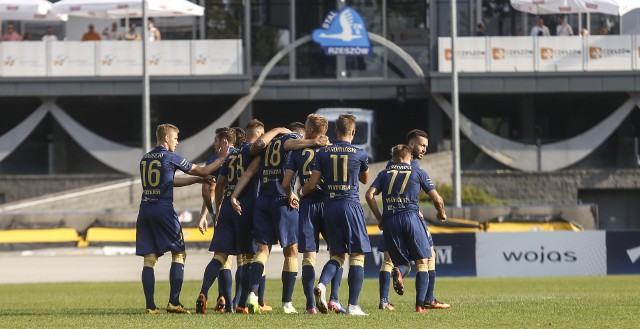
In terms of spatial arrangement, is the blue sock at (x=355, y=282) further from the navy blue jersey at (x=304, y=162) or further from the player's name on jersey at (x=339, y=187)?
the navy blue jersey at (x=304, y=162)

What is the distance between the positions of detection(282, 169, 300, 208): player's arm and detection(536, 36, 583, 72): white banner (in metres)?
30.1

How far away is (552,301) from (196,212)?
17.3m

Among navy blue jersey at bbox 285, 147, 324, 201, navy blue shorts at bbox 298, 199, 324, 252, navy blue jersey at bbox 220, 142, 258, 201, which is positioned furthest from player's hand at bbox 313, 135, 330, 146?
navy blue jersey at bbox 220, 142, 258, 201

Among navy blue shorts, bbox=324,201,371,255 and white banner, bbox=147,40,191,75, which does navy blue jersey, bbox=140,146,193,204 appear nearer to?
navy blue shorts, bbox=324,201,371,255

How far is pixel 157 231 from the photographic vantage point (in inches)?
625

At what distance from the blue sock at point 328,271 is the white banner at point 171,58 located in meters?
30.6

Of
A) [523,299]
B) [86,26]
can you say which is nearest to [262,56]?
[86,26]

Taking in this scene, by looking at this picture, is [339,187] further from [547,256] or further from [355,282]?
[547,256]

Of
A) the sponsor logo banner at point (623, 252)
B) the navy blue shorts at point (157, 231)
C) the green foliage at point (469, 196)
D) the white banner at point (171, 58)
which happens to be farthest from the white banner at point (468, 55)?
the navy blue shorts at point (157, 231)

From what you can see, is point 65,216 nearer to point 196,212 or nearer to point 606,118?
point 196,212

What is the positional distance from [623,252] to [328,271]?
15.8 m

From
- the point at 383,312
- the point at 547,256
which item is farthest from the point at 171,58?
the point at 383,312

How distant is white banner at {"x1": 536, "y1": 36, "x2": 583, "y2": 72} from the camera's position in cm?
4441

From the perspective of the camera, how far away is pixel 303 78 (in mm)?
46219
